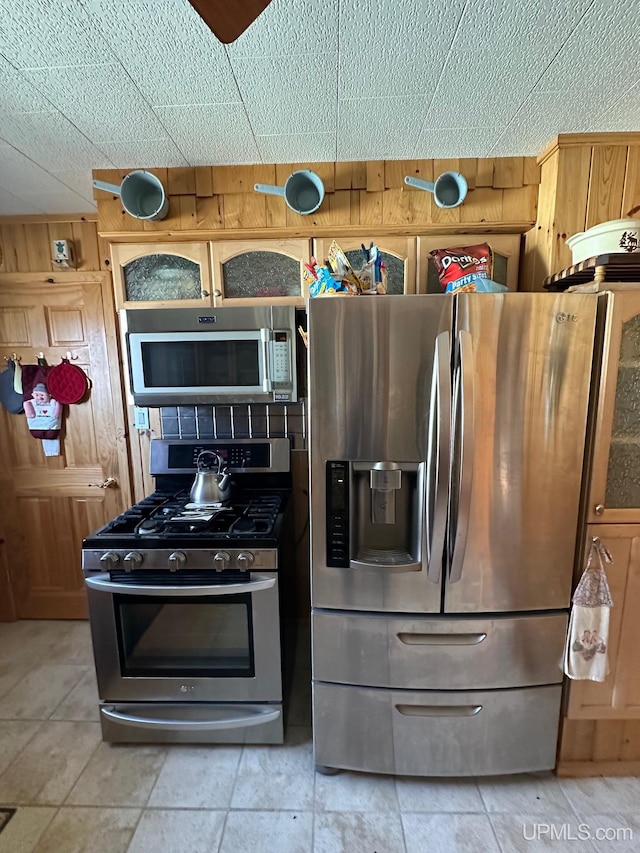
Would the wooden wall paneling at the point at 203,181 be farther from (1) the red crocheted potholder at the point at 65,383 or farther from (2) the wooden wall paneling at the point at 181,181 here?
(1) the red crocheted potholder at the point at 65,383

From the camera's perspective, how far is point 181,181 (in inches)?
74.3

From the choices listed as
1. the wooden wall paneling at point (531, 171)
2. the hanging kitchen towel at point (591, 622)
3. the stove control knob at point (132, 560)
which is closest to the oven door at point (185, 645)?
the stove control knob at point (132, 560)

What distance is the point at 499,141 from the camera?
66.5 inches

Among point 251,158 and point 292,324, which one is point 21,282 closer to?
point 251,158

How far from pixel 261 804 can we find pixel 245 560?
85cm

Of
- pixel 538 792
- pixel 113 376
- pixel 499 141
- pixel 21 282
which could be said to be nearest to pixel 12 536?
pixel 113 376

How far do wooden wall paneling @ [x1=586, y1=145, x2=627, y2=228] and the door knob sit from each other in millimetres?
2684

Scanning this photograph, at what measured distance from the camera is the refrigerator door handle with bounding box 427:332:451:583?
1264 mm

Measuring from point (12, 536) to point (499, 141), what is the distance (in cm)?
329

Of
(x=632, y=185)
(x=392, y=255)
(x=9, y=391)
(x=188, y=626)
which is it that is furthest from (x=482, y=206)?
(x=9, y=391)

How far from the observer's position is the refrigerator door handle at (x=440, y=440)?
4.15 feet

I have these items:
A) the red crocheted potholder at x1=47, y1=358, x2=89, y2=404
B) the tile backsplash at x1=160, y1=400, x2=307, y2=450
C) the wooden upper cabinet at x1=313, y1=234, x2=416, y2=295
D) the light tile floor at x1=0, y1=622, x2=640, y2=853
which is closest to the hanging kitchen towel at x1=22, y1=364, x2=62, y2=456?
the red crocheted potholder at x1=47, y1=358, x2=89, y2=404

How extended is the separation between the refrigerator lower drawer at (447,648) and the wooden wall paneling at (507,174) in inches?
70.8

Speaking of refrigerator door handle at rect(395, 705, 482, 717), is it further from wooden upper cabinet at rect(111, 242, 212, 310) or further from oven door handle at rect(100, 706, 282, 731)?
wooden upper cabinet at rect(111, 242, 212, 310)
